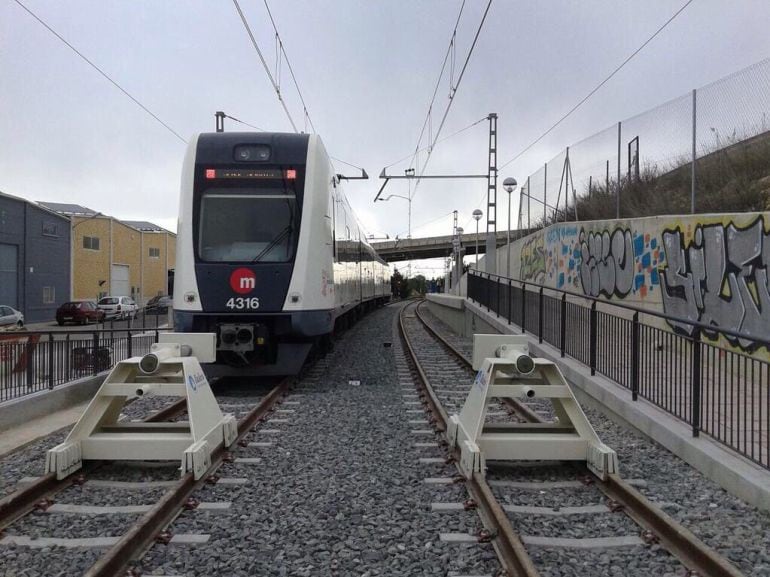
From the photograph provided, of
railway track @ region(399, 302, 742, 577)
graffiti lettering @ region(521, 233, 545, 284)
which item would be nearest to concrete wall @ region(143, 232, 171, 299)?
graffiti lettering @ region(521, 233, 545, 284)

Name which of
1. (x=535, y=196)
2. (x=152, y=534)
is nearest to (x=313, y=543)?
(x=152, y=534)

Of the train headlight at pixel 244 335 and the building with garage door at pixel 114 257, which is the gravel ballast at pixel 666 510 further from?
the building with garage door at pixel 114 257

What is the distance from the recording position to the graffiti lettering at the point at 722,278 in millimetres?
8164

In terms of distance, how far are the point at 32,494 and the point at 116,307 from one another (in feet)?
129

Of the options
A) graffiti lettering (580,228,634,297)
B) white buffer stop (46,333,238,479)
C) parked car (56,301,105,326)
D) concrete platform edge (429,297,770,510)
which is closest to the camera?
concrete platform edge (429,297,770,510)

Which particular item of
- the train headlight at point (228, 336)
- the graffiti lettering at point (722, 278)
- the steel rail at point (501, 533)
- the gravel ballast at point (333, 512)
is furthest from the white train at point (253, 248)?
the graffiti lettering at point (722, 278)

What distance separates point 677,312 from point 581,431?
5.78 m

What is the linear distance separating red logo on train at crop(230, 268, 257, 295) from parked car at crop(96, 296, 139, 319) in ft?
108

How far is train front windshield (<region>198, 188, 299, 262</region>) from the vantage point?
9461 mm

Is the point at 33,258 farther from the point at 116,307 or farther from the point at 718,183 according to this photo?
the point at 718,183

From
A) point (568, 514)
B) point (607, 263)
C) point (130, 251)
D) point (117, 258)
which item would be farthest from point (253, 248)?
point (130, 251)

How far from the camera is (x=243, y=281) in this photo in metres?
9.29

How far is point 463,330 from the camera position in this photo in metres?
20.9

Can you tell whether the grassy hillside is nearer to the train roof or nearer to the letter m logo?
the train roof
